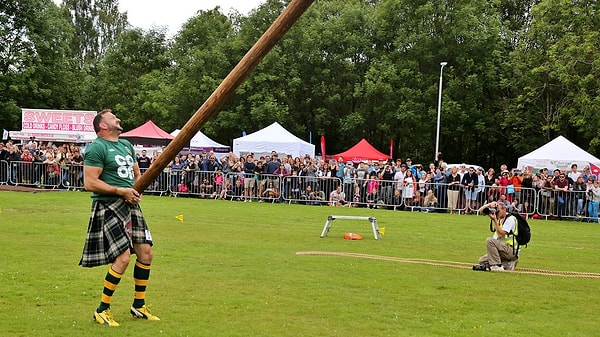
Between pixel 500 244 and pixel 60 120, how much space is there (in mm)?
25856

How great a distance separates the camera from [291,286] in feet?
25.6

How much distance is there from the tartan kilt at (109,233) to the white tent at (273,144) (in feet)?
A: 72.3

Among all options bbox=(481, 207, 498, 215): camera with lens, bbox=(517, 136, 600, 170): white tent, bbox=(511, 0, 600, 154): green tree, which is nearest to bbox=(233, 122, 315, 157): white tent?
bbox=(517, 136, 600, 170): white tent

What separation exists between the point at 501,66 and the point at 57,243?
106ft

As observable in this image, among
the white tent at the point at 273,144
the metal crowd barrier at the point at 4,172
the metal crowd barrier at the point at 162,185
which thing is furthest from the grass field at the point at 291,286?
the white tent at the point at 273,144

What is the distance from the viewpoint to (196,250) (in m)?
10.6

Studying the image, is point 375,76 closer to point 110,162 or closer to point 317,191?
point 317,191

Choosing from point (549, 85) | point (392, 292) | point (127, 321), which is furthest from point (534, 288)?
point (549, 85)

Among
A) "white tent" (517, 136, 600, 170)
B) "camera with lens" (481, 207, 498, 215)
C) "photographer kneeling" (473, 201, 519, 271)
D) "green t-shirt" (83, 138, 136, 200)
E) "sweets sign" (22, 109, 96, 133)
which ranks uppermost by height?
"sweets sign" (22, 109, 96, 133)

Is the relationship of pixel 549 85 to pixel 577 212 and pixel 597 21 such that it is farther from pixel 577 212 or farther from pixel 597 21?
pixel 577 212

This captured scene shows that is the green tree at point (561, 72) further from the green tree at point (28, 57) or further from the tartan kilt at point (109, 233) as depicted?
the tartan kilt at point (109, 233)

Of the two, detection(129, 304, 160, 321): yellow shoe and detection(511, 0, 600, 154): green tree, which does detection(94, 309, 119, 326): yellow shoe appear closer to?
detection(129, 304, 160, 321): yellow shoe

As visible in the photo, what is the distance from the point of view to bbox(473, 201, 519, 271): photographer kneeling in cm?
970

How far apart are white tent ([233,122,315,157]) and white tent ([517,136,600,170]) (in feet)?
25.4
